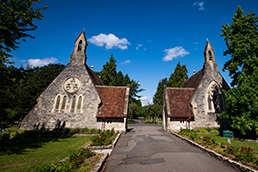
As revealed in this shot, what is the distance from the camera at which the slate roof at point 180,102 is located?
18.0 meters

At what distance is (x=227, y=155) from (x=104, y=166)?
7.00m

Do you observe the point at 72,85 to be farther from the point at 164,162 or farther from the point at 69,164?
the point at 164,162

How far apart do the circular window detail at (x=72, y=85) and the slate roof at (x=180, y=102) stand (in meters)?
14.1

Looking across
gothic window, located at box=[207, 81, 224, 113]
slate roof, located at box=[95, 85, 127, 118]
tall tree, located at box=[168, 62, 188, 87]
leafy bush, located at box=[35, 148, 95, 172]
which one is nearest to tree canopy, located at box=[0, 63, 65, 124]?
leafy bush, located at box=[35, 148, 95, 172]

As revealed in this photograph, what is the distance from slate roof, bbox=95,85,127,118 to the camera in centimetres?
1720

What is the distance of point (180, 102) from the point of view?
64.1ft

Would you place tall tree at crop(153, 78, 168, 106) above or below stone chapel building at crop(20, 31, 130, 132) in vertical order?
above

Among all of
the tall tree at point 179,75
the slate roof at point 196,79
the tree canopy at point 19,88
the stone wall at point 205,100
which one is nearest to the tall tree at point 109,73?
the tree canopy at point 19,88

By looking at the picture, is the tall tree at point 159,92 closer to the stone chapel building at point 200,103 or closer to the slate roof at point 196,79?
the slate roof at point 196,79

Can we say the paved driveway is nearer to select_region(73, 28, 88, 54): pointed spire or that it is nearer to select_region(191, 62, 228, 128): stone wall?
select_region(191, 62, 228, 128): stone wall

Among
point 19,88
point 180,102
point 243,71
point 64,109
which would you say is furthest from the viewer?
point 19,88

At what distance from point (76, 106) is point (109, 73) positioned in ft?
74.8

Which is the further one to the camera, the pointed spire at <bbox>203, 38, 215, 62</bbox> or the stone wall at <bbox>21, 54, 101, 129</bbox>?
the pointed spire at <bbox>203, 38, 215, 62</bbox>

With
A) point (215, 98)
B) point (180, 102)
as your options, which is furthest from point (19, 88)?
point (215, 98)
